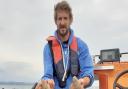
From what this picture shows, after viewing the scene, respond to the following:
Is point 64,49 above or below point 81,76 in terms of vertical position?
above

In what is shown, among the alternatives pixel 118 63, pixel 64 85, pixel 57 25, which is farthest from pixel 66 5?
pixel 118 63

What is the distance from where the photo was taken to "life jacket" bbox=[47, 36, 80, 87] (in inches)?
183

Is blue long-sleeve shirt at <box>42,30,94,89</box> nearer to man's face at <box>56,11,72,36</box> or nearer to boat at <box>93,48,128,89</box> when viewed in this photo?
man's face at <box>56,11,72,36</box>

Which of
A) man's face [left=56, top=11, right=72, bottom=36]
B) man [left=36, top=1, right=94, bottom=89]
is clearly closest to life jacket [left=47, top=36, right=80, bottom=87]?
man [left=36, top=1, right=94, bottom=89]

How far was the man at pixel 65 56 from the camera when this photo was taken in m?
4.61

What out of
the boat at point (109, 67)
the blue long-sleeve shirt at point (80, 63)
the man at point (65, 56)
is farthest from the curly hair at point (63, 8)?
the boat at point (109, 67)

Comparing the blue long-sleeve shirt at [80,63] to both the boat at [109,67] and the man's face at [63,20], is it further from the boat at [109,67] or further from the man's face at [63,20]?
the boat at [109,67]

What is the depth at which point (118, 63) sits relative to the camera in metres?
6.76

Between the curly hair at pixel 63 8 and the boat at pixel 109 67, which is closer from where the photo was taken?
the curly hair at pixel 63 8

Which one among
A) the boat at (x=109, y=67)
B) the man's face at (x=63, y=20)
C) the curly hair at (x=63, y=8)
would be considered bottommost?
the boat at (x=109, y=67)

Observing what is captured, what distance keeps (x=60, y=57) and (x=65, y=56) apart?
6cm

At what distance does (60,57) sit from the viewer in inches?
185

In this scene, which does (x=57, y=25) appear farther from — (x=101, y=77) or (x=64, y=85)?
(x=101, y=77)

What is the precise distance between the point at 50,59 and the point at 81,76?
1.41ft
